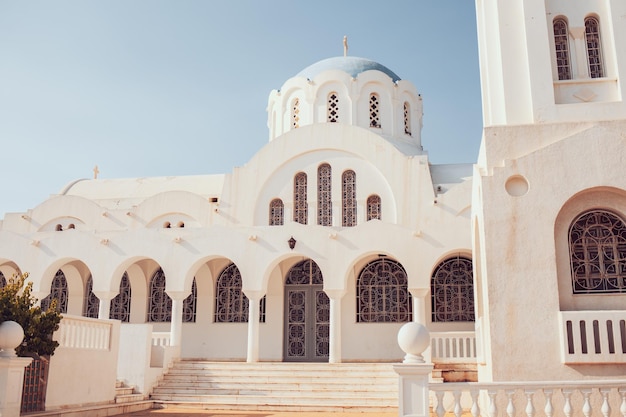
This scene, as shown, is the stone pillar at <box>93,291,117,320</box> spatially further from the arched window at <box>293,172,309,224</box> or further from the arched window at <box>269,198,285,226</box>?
the arched window at <box>293,172,309,224</box>

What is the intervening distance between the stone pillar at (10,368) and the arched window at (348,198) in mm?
10565

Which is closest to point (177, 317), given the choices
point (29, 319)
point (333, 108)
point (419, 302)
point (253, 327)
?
point (253, 327)

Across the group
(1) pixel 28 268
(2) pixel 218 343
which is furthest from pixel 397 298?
(1) pixel 28 268

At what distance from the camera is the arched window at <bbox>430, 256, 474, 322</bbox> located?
16431 millimetres

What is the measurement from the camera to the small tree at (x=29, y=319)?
30.1ft

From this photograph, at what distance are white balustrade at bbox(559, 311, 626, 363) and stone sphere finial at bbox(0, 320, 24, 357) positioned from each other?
713cm

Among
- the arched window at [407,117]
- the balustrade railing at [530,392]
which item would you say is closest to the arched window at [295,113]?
the arched window at [407,117]

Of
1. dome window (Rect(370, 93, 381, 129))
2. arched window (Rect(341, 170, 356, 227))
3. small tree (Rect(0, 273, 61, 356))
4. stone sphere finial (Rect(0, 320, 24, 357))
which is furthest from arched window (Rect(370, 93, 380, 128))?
stone sphere finial (Rect(0, 320, 24, 357))

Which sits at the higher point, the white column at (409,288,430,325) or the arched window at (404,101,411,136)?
the arched window at (404,101,411,136)

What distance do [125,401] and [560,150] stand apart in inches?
351

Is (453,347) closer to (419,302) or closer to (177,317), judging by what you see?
(419,302)

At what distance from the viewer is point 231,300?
1836 centimetres

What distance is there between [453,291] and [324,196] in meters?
4.46

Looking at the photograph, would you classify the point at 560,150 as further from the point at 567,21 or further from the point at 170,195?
the point at 170,195
